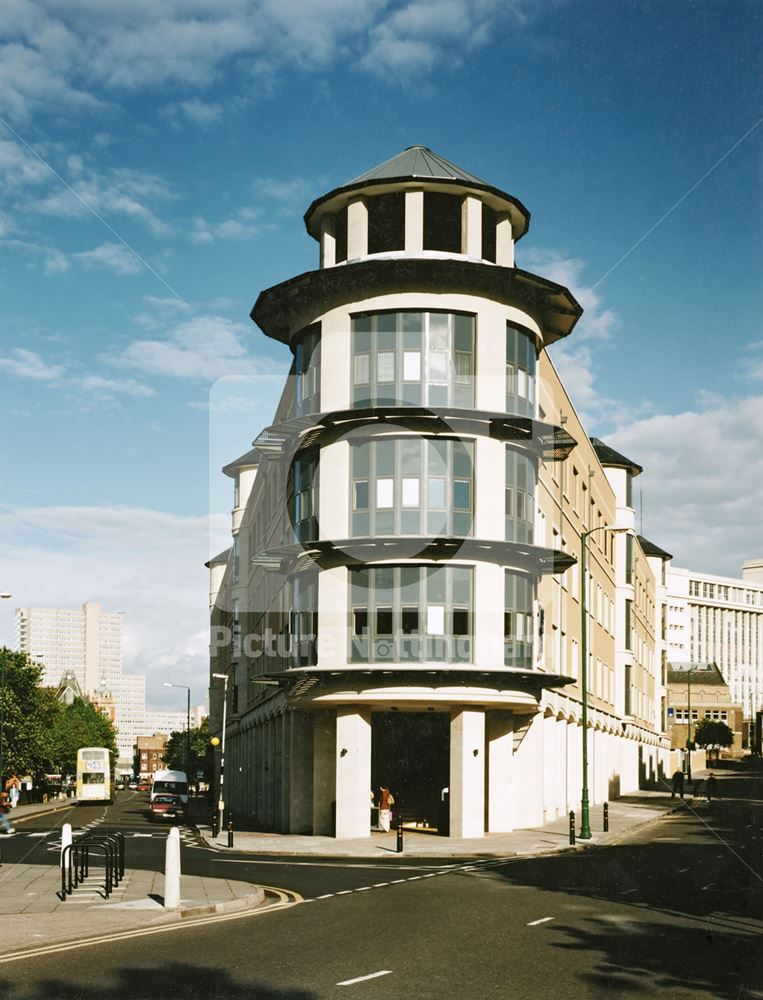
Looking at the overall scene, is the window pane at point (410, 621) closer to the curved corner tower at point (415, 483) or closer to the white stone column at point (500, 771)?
the curved corner tower at point (415, 483)

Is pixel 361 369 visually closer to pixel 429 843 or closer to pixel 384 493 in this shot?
pixel 384 493

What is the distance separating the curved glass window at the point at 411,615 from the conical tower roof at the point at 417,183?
13.0m

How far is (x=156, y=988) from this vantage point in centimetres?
1205

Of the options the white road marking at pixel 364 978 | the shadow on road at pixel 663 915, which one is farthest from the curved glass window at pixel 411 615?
the white road marking at pixel 364 978

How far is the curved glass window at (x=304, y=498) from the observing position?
40.8 m

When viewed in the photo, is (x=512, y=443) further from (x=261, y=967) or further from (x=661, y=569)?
(x=661, y=569)

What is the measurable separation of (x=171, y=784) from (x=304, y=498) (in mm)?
25953

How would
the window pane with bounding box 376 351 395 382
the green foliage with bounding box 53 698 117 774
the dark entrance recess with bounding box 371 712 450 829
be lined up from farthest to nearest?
the green foliage with bounding box 53 698 117 774
the dark entrance recess with bounding box 371 712 450 829
the window pane with bounding box 376 351 395 382

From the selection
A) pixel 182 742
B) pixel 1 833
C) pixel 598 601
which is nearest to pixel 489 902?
pixel 1 833

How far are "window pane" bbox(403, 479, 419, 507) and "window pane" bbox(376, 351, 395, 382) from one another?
3.40 meters

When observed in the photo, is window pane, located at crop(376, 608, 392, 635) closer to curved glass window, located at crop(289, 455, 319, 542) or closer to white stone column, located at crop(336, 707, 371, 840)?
white stone column, located at crop(336, 707, 371, 840)

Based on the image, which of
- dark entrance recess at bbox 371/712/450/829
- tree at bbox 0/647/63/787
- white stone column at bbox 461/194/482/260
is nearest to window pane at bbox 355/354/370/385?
white stone column at bbox 461/194/482/260

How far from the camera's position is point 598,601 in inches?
2635

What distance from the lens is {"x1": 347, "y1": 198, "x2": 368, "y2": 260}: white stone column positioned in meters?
41.4
